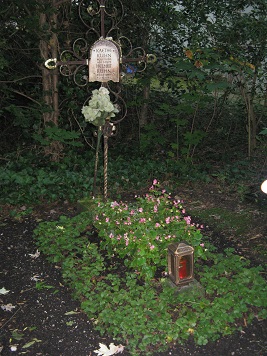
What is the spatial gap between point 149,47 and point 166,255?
445cm

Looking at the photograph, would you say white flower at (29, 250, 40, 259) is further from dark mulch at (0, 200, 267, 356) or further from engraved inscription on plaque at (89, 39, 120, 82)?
engraved inscription on plaque at (89, 39, 120, 82)

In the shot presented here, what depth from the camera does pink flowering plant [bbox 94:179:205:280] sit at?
3389mm

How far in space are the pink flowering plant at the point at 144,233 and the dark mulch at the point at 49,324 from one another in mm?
577

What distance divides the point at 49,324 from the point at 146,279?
0.84 metres

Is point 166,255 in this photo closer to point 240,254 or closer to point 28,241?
point 240,254

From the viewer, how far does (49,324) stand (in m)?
3.00

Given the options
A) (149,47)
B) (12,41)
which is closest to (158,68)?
(149,47)

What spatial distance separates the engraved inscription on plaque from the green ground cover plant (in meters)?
1.35

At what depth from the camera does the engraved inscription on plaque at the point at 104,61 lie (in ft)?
14.1

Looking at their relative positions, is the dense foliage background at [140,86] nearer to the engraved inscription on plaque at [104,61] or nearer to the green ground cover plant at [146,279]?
the engraved inscription on plaque at [104,61]

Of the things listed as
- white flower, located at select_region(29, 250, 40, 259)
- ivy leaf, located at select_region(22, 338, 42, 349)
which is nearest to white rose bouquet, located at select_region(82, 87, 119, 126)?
white flower, located at select_region(29, 250, 40, 259)

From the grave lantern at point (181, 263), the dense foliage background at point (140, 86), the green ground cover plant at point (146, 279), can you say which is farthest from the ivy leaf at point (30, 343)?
the dense foliage background at point (140, 86)

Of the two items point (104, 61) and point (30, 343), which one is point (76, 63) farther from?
point (30, 343)

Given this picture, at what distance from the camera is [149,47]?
22.7ft
